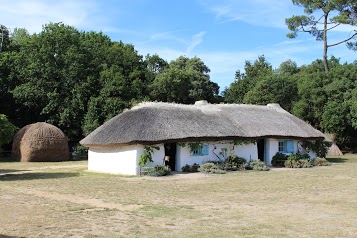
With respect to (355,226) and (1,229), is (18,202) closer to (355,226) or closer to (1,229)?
(1,229)

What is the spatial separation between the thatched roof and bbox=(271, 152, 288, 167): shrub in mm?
1322

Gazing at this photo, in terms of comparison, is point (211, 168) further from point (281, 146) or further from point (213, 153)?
point (281, 146)

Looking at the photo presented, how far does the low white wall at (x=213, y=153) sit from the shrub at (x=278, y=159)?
1.68m

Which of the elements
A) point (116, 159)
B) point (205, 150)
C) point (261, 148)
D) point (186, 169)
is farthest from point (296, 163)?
point (116, 159)

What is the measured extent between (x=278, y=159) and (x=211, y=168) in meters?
6.59

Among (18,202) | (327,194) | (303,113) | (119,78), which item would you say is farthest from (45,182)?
(303,113)

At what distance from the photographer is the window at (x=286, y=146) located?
96.6ft

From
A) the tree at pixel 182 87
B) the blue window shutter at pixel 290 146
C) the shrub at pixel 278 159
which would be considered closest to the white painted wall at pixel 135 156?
the shrub at pixel 278 159

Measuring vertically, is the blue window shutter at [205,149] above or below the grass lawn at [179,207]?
above

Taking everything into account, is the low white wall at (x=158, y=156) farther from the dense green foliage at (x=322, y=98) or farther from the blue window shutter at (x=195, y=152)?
the dense green foliage at (x=322, y=98)

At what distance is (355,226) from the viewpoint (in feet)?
32.4

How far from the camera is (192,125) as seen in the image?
24969mm

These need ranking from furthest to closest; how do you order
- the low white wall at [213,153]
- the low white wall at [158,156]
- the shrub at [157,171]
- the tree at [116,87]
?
1. the tree at [116,87]
2. the low white wall at [213,153]
3. the low white wall at [158,156]
4. the shrub at [157,171]

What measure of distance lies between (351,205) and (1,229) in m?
9.66
